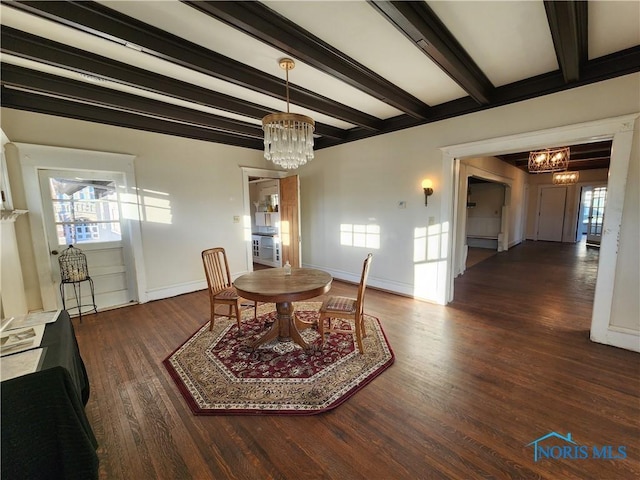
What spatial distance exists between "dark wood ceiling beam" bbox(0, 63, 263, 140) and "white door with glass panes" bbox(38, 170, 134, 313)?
3.41 ft

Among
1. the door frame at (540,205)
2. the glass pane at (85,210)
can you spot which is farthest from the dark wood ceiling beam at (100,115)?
the door frame at (540,205)

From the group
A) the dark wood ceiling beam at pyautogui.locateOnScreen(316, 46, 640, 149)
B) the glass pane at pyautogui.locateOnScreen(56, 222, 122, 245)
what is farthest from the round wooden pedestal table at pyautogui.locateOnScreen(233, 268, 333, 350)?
the dark wood ceiling beam at pyautogui.locateOnScreen(316, 46, 640, 149)

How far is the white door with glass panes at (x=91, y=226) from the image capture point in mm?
3398

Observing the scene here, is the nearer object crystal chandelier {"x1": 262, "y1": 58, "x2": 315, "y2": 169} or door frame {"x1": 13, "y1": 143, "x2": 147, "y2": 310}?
crystal chandelier {"x1": 262, "y1": 58, "x2": 315, "y2": 169}

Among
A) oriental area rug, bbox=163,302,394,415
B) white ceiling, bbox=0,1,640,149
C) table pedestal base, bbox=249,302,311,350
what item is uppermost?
white ceiling, bbox=0,1,640,149

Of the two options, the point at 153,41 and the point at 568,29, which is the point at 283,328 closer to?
the point at 153,41

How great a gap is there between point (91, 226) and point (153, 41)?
2873 mm

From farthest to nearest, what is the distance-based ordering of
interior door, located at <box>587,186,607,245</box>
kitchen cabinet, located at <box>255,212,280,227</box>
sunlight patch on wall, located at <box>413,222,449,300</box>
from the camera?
interior door, located at <box>587,186,607,245</box>, kitchen cabinet, located at <box>255,212,280,227</box>, sunlight patch on wall, located at <box>413,222,449,300</box>

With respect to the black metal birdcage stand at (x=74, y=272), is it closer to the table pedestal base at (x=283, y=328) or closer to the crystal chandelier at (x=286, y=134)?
the table pedestal base at (x=283, y=328)

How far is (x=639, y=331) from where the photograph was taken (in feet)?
8.39

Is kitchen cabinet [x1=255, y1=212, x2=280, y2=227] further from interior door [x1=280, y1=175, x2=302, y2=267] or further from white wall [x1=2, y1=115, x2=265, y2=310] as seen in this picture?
white wall [x1=2, y1=115, x2=265, y2=310]

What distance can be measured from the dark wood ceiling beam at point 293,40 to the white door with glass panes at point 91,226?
3.13 m

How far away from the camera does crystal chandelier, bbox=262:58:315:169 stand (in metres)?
2.35

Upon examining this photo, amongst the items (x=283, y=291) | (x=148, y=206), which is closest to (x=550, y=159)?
(x=283, y=291)
